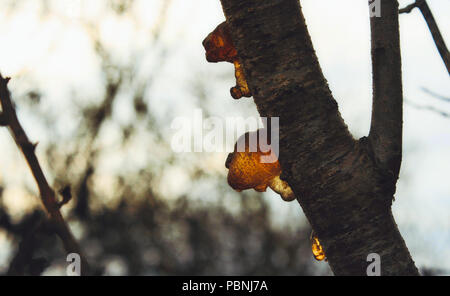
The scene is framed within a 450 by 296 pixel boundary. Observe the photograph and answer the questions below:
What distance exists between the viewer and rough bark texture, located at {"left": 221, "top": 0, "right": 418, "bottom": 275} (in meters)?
1.05

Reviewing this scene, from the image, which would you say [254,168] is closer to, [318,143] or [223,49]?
[318,143]

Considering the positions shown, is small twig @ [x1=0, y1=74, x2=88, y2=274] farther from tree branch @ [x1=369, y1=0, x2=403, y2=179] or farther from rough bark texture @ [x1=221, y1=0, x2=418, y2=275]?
tree branch @ [x1=369, y1=0, x2=403, y2=179]

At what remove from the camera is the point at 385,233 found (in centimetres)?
105

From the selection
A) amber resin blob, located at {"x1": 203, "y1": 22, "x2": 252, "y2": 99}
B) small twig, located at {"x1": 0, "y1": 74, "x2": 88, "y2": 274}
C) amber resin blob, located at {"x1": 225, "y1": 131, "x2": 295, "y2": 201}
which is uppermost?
amber resin blob, located at {"x1": 203, "y1": 22, "x2": 252, "y2": 99}

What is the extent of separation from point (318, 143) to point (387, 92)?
215 mm

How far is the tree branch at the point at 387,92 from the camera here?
3.58ft

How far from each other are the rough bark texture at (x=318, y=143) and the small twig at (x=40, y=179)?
0.61m

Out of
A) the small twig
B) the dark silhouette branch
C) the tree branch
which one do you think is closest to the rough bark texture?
the tree branch

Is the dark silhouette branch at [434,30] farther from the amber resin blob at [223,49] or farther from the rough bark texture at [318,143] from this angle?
the amber resin blob at [223,49]

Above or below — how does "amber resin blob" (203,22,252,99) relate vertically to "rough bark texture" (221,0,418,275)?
above

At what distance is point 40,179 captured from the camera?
557 millimetres
